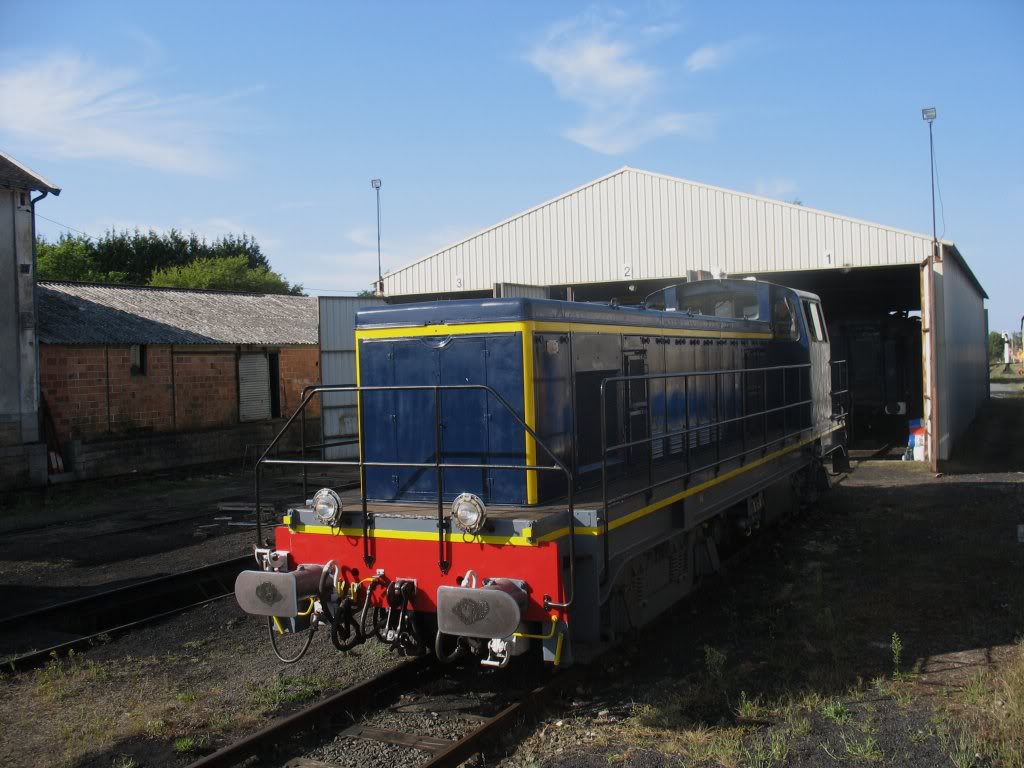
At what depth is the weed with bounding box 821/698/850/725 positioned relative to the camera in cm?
483

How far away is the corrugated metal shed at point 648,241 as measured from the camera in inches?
640

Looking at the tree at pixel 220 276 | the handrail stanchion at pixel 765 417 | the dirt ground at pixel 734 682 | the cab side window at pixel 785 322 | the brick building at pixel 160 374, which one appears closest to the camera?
the dirt ground at pixel 734 682

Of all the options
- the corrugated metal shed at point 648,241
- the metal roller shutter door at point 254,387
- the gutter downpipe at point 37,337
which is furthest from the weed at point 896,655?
the metal roller shutter door at point 254,387

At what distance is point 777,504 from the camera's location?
9672 millimetres

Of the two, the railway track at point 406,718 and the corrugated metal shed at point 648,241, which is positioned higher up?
the corrugated metal shed at point 648,241

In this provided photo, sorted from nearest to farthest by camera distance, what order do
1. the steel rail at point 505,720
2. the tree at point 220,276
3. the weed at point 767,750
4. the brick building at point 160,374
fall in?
1. the weed at point 767,750
2. the steel rail at point 505,720
3. the brick building at point 160,374
4. the tree at point 220,276

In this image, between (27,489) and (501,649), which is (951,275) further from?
(27,489)

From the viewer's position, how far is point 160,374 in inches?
760

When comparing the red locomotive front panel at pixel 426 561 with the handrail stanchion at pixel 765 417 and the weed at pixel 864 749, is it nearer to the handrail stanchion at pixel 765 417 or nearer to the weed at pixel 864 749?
the weed at pixel 864 749

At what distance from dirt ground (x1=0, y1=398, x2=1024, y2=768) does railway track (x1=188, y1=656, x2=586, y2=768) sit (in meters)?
0.19

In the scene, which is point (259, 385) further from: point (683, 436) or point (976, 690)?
point (976, 690)

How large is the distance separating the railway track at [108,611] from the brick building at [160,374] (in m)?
9.58

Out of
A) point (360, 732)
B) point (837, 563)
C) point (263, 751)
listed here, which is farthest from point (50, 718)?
point (837, 563)

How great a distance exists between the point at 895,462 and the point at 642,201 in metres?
7.35
